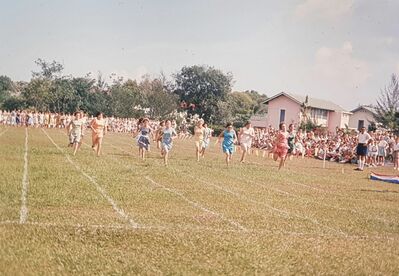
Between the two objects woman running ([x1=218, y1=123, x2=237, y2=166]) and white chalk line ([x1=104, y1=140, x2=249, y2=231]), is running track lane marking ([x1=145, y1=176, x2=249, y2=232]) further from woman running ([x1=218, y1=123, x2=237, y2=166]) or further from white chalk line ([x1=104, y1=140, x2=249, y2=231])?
woman running ([x1=218, y1=123, x2=237, y2=166])

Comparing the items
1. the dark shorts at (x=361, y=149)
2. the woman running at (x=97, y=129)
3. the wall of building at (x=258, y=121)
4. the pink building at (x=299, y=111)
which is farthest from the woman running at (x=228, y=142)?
the wall of building at (x=258, y=121)

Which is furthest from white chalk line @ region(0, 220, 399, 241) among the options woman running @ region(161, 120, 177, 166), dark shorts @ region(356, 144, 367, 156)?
dark shorts @ region(356, 144, 367, 156)

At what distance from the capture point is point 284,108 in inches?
3046

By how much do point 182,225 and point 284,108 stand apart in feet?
230

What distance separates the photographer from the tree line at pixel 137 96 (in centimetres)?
8012

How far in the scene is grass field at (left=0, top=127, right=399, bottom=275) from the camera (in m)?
6.42

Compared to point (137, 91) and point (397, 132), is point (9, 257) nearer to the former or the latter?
point (397, 132)

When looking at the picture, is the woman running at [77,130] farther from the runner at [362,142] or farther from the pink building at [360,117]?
the pink building at [360,117]

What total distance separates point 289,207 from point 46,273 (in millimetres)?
6707

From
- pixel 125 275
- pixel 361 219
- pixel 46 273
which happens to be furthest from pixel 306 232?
pixel 46 273

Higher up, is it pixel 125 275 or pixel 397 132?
pixel 397 132

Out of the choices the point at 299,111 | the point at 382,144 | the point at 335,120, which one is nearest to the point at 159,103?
the point at 299,111

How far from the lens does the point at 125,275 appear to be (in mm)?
5816

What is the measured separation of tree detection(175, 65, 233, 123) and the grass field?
7446 cm
